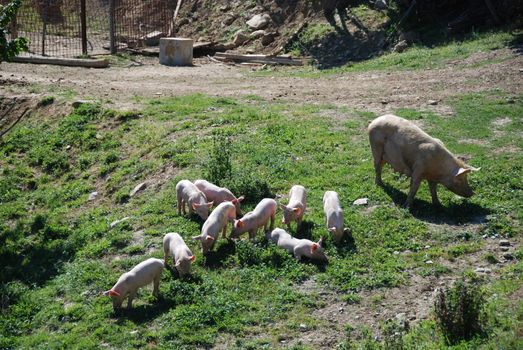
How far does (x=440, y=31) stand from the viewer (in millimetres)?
24422

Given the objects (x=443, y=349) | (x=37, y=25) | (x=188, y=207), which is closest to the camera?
(x=443, y=349)

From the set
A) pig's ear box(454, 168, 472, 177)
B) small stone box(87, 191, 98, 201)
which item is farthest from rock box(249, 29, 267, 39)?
pig's ear box(454, 168, 472, 177)

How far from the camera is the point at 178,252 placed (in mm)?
11203

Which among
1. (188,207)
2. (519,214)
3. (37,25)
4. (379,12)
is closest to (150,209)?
(188,207)

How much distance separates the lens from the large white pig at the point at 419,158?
1260 centimetres

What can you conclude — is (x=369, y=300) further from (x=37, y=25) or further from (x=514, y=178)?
(x=37, y=25)

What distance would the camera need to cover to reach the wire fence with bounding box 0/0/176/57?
94.3ft

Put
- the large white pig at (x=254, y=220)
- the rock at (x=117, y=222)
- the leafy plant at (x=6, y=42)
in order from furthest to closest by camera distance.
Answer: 1. the leafy plant at (x=6, y=42)
2. the rock at (x=117, y=222)
3. the large white pig at (x=254, y=220)

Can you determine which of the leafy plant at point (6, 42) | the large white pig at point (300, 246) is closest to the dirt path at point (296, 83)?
the leafy plant at point (6, 42)

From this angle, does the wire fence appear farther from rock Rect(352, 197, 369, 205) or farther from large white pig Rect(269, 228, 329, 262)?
large white pig Rect(269, 228, 329, 262)

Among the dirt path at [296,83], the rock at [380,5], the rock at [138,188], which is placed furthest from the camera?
the rock at [380,5]

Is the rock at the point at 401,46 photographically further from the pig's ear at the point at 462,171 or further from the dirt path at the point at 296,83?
the pig's ear at the point at 462,171

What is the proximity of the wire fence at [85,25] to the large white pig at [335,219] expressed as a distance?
58.8 ft

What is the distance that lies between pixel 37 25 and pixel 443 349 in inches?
1053
